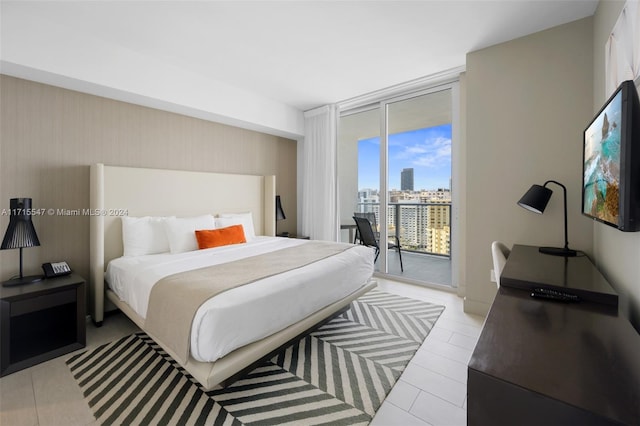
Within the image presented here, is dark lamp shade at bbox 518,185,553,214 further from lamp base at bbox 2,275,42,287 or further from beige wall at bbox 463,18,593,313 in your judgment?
lamp base at bbox 2,275,42,287

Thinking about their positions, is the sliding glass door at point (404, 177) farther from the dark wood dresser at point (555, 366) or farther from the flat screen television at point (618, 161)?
the dark wood dresser at point (555, 366)

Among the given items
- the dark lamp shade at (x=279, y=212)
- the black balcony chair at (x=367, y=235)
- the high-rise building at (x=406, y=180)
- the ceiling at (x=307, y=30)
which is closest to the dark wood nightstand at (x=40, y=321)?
the ceiling at (x=307, y=30)

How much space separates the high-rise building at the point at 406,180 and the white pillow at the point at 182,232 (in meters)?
3.20

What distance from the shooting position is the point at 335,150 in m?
4.30

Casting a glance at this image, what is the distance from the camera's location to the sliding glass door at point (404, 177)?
13.0 feet

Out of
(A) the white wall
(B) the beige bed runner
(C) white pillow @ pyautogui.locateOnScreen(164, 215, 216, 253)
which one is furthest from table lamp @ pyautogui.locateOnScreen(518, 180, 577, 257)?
(A) the white wall

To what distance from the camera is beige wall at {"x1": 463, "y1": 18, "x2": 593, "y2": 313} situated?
7.29 feet

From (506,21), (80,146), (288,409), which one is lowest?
(288,409)

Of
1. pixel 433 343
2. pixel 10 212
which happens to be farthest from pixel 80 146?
pixel 433 343

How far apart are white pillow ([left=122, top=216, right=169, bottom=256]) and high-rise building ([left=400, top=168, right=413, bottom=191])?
3.57 meters

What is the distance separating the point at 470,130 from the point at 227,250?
2832mm

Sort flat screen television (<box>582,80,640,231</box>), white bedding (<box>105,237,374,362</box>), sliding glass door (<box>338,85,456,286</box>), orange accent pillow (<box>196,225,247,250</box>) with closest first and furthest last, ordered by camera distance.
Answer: flat screen television (<box>582,80,640,231</box>), white bedding (<box>105,237,374,362</box>), orange accent pillow (<box>196,225,247,250</box>), sliding glass door (<box>338,85,456,286</box>)

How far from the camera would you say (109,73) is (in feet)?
8.37

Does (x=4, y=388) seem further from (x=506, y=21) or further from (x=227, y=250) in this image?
(x=506, y=21)
